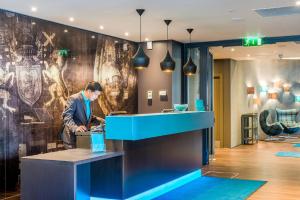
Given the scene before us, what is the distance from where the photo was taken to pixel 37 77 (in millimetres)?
6918

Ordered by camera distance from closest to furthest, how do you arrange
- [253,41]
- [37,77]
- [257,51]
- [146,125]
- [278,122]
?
[146,125] → [37,77] → [253,41] → [257,51] → [278,122]

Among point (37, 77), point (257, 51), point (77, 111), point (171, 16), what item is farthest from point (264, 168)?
point (37, 77)

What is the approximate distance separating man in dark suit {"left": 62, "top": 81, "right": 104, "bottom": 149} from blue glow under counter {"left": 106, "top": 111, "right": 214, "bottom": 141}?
30.8 inches

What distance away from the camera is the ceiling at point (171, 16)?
6.00m

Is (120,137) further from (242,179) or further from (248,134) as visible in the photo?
(248,134)

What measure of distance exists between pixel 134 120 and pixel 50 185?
4.61 ft

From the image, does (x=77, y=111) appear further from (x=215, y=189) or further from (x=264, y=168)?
(x=264, y=168)

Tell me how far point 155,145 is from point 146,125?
741 millimetres

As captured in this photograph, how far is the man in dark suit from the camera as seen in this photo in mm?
6070

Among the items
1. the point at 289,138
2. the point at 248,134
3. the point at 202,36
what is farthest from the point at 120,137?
the point at 289,138

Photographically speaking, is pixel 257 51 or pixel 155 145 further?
pixel 257 51

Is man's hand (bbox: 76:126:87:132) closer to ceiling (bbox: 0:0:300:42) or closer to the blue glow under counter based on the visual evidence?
the blue glow under counter

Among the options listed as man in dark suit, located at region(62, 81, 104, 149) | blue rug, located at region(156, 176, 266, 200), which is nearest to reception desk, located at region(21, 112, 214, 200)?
blue rug, located at region(156, 176, 266, 200)

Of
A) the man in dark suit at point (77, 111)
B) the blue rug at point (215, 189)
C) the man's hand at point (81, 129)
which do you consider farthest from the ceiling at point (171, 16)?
the blue rug at point (215, 189)
